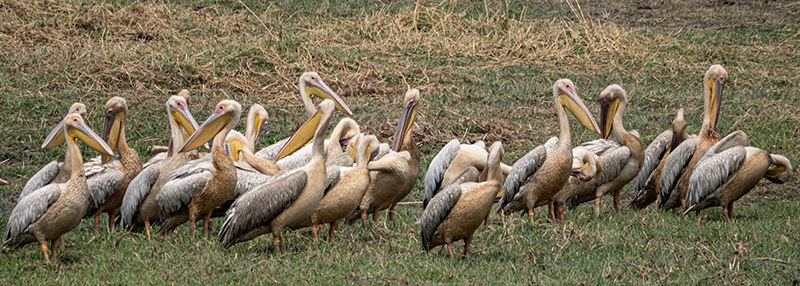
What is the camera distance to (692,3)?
615 inches

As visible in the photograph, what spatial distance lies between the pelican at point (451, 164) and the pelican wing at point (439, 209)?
1.38 meters

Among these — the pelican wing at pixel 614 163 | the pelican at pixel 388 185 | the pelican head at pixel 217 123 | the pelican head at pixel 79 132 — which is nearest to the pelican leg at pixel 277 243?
the pelican at pixel 388 185

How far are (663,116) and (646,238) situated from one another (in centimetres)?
423

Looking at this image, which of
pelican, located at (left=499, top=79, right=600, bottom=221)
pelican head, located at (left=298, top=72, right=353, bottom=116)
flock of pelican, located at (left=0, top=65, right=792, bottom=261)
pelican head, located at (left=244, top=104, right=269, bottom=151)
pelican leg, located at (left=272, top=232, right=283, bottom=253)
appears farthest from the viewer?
pelican head, located at (left=298, top=72, right=353, bottom=116)

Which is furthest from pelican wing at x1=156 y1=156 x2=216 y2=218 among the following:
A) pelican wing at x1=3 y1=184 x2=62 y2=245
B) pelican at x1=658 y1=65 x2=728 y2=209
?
pelican at x1=658 y1=65 x2=728 y2=209

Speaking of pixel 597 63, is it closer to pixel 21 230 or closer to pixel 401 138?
pixel 401 138

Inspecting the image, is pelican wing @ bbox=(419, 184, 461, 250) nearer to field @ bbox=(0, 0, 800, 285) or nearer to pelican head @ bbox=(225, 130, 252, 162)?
field @ bbox=(0, 0, 800, 285)

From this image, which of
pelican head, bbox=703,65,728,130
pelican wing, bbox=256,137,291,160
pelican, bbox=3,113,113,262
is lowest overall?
pelican wing, bbox=256,137,291,160

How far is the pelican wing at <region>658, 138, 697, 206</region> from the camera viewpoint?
6453 mm

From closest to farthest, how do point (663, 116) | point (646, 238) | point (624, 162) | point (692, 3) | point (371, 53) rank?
point (646, 238)
point (624, 162)
point (663, 116)
point (371, 53)
point (692, 3)

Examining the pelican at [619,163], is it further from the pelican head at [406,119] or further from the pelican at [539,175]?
the pelican head at [406,119]

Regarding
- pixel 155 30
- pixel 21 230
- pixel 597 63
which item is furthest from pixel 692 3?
pixel 21 230

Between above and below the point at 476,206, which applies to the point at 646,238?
below

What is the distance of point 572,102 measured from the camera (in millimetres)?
6430
